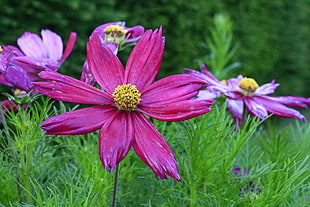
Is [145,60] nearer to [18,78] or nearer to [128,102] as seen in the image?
[128,102]

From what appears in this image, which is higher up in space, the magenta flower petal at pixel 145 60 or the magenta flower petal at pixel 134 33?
the magenta flower petal at pixel 134 33

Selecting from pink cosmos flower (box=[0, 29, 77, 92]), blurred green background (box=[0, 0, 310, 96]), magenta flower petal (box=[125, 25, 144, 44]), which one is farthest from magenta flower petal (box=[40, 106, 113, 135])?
blurred green background (box=[0, 0, 310, 96])

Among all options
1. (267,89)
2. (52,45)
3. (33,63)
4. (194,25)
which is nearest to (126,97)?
(33,63)

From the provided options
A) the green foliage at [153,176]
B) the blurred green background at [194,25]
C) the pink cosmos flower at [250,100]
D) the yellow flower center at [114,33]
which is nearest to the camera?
the green foliage at [153,176]

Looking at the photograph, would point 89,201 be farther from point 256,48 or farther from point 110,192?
point 256,48

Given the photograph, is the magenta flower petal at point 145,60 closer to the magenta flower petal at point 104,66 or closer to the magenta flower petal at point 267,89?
the magenta flower petal at point 104,66

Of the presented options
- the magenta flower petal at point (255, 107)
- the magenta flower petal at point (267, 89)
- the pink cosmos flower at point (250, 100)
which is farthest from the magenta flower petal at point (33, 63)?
the magenta flower petal at point (267, 89)
